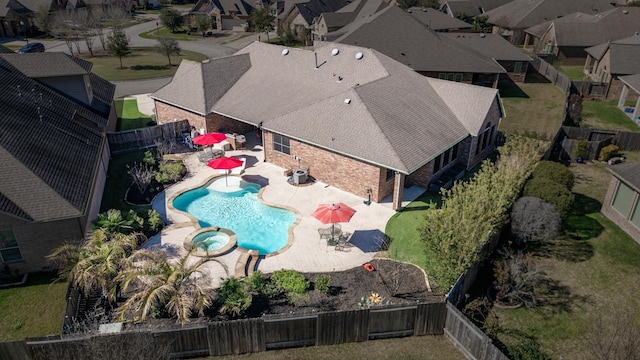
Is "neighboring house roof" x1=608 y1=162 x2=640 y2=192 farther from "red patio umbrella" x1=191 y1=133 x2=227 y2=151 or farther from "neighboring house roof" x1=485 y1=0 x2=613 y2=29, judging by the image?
"neighboring house roof" x1=485 y1=0 x2=613 y2=29

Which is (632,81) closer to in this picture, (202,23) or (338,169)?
(338,169)

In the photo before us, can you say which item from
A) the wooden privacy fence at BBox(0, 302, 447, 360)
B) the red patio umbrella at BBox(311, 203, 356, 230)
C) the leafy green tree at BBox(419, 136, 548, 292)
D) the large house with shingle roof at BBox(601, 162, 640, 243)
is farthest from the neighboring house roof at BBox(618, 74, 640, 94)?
the wooden privacy fence at BBox(0, 302, 447, 360)

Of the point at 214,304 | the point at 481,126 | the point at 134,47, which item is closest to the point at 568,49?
the point at 481,126

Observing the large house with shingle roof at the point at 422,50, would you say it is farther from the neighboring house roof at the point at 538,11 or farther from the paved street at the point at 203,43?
the neighboring house roof at the point at 538,11

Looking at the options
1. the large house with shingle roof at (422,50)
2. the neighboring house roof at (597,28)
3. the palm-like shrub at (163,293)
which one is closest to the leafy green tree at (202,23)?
the large house with shingle roof at (422,50)

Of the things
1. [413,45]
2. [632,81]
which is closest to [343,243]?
[413,45]

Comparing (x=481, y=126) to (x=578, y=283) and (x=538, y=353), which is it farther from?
(x=538, y=353)

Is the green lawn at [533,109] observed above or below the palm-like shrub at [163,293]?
above
